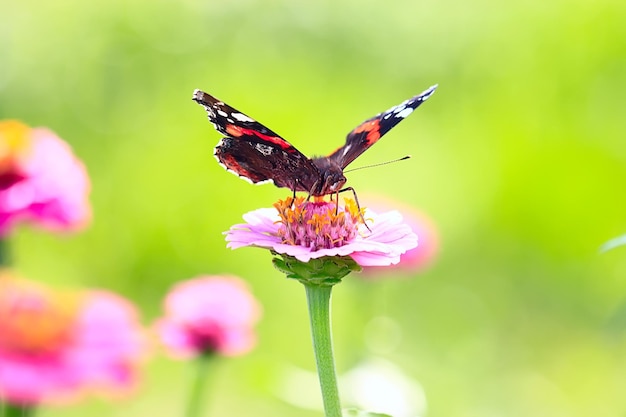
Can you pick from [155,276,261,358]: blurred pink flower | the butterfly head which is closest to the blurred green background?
[155,276,261,358]: blurred pink flower

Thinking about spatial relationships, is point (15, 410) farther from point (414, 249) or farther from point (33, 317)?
point (414, 249)

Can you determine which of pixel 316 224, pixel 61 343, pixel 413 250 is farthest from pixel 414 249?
pixel 61 343

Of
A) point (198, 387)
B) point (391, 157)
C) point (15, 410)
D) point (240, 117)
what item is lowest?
point (15, 410)

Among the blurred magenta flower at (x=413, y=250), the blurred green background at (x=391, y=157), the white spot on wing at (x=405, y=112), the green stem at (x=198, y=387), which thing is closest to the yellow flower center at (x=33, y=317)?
the green stem at (x=198, y=387)

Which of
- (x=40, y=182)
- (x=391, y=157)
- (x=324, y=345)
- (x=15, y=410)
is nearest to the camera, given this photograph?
(x=15, y=410)

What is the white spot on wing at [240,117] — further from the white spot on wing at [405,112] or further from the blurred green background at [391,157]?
the blurred green background at [391,157]

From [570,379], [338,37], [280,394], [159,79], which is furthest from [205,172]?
[280,394]
